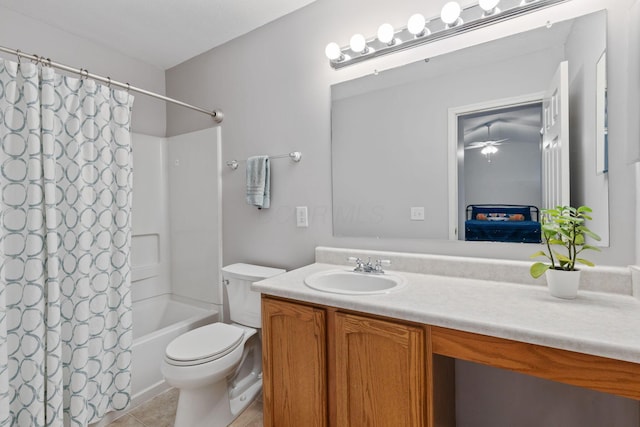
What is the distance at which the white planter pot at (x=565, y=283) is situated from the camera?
43.3 inches

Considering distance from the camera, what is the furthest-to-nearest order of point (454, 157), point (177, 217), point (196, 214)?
point (177, 217), point (196, 214), point (454, 157)

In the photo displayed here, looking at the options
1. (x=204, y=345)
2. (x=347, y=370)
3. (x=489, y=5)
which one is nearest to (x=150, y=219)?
(x=204, y=345)

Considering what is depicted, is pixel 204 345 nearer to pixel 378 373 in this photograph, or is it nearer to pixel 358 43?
pixel 378 373

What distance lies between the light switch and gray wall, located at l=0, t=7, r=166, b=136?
2.29 meters

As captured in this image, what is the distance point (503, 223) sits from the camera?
1391mm

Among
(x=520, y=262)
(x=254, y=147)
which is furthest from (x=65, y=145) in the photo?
(x=520, y=262)

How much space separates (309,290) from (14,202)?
1.41m

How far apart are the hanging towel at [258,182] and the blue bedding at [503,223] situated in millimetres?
1219

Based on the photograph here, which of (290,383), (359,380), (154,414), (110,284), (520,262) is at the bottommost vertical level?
(154,414)

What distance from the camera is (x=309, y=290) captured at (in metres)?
1.29

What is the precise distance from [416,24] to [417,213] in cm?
92

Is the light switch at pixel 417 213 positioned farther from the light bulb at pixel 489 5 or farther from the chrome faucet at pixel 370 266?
the light bulb at pixel 489 5

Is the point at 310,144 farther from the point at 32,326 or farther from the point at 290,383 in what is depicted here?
the point at 32,326

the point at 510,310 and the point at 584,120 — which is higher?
the point at 584,120
